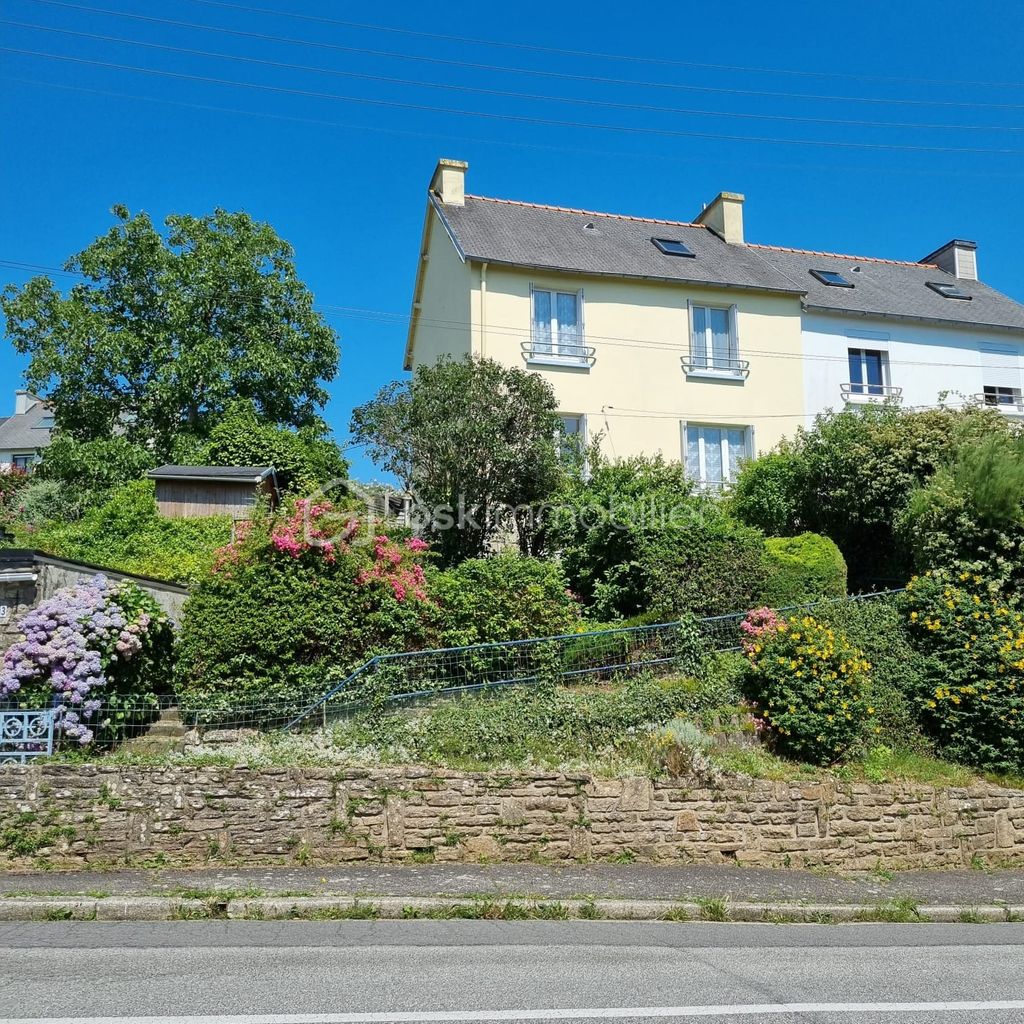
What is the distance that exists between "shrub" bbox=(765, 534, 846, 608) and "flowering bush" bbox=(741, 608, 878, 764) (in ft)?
11.2

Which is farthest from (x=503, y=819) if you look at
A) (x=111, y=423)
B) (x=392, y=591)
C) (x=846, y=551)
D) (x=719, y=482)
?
(x=111, y=423)

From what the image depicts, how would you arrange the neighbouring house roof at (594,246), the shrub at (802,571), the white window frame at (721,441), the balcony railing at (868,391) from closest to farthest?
the shrub at (802,571)
the neighbouring house roof at (594,246)
the white window frame at (721,441)
the balcony railing at (868,391)

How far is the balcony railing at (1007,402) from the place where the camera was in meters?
26.0

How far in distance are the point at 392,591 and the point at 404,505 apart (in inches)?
228

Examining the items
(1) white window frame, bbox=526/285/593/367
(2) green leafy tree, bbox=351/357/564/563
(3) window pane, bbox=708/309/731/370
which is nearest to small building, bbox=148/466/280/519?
(2) green leafy tree, bbox=351/357/564/563

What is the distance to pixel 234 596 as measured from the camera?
11.8 metres

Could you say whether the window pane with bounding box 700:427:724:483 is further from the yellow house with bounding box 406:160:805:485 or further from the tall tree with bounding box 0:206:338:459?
the tall tree with bounding box 0:206:338:459

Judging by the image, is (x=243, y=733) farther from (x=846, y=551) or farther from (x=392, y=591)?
(x=846, y=551)

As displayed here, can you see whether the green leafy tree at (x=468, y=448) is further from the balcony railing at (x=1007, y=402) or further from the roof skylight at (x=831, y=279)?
the balcony railing at (x=1007, y=402)

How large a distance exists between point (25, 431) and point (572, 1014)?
186 feet

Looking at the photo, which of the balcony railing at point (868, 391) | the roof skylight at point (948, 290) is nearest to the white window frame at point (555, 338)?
the balcony railing at point (868, 391)

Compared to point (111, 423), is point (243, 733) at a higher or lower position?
lower

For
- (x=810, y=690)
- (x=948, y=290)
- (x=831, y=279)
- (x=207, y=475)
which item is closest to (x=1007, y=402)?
(x=948, y=290)

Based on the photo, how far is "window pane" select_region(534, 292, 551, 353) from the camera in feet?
72.6
